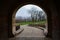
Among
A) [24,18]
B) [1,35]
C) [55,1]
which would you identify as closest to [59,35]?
[55,1]

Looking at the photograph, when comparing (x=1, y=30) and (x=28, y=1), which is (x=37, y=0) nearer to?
(x=28, y=1)

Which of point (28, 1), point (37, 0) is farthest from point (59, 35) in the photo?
point (28, 1)

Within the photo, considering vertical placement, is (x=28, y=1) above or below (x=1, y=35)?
above

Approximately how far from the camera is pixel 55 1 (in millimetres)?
10531

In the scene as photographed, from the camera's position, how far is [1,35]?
10289 millimetres

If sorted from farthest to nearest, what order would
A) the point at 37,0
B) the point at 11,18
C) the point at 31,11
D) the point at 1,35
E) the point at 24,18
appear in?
1. the point at 31,11
2. the point at 24,18
3. the point at 11,18
4. the point at 37,0
5. the point at 1,35

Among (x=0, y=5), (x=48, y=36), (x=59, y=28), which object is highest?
(x=0, y=5)

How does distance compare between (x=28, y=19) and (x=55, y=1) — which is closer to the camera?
(x=55, y=1)

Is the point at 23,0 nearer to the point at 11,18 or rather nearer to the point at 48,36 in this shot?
the point at 11,18

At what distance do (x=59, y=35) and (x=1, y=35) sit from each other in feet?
10.9

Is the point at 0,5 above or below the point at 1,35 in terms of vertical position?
above

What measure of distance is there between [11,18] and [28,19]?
26.3m

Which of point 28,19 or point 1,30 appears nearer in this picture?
point 1,30

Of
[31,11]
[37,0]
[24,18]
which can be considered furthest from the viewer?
[31,11]
